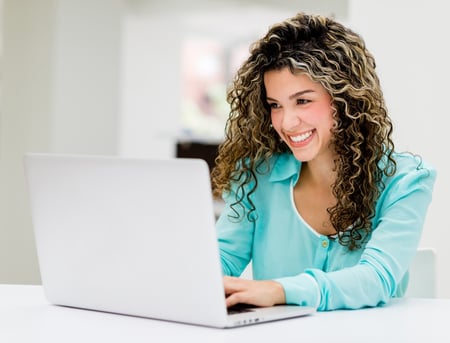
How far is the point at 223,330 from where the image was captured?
4.59 feet

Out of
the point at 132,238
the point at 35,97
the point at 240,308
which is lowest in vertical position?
the point at 240,308

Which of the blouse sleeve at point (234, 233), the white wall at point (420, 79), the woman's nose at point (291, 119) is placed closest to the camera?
the woman's nose at point (291, 119)

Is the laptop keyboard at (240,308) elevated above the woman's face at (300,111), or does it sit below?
below

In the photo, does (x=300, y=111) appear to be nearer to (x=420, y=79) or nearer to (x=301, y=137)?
(x=301, y=137)

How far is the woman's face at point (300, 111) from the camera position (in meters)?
1.97

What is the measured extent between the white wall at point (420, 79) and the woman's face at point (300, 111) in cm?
125

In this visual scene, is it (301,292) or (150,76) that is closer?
(301,292)

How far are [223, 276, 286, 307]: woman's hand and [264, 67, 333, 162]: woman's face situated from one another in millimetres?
482

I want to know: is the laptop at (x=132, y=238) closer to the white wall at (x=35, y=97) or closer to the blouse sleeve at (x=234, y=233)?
the blouse sleeve at (x=234, y=233)

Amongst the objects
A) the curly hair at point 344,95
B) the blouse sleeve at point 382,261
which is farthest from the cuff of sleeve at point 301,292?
the curly hair at point 344,95

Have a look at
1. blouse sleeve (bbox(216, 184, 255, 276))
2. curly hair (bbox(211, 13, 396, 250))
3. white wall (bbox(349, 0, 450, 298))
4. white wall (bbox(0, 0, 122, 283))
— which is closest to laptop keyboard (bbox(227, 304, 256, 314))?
curly hair (bbox(211, 13, 396, 250))

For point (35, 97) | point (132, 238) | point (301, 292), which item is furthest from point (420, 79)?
point (35, 97)

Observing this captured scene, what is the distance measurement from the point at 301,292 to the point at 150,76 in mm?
7017

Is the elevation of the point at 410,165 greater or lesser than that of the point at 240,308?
greater
